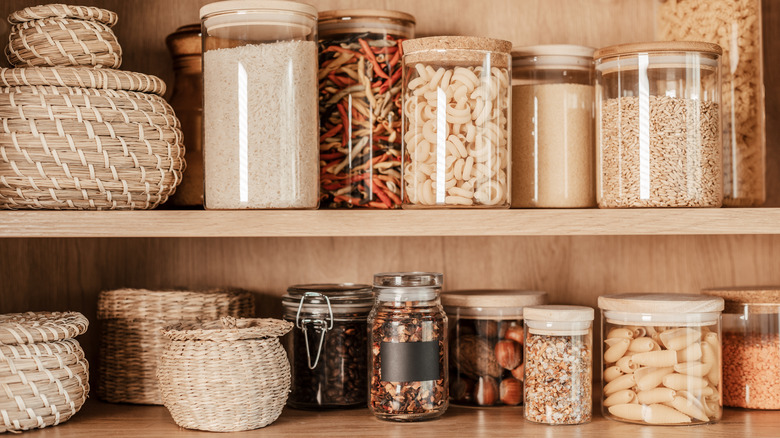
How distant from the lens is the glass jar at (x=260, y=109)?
108cm

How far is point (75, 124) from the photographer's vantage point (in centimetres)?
108

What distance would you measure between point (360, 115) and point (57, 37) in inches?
16.9

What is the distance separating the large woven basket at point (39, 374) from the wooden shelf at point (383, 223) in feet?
0.44

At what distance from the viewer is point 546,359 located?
1107 millimetres

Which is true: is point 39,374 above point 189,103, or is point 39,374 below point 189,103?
below

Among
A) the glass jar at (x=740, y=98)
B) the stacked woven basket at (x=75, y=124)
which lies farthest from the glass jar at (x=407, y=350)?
the glass jar at (x=740, y=98)

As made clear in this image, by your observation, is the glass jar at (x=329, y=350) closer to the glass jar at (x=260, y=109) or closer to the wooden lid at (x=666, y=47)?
the glass jar at (x=260, y=109)

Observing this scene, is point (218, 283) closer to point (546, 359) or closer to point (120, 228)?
point (120, 228)

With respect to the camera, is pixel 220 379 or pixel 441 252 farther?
pixel 441 252

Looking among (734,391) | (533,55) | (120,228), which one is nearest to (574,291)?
(734,391)

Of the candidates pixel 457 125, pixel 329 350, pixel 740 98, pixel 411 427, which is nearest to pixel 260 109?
pixel 457 125

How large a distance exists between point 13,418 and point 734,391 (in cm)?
103

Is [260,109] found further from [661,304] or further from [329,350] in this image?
[661,304]

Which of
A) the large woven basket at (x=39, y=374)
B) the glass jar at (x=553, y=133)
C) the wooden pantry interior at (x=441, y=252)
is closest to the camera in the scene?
the large woven basket at (x=39, y=374)
